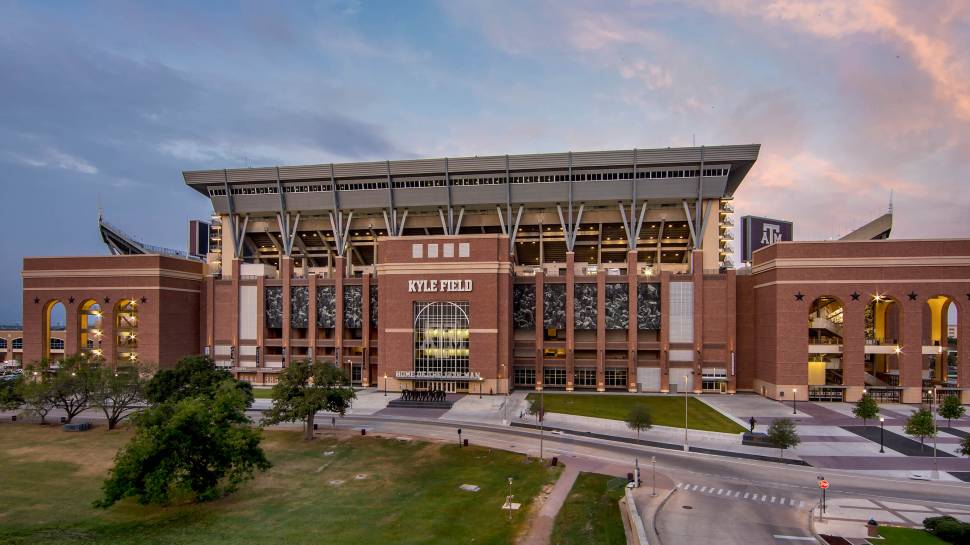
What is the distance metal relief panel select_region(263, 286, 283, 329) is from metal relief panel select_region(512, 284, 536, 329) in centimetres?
4048

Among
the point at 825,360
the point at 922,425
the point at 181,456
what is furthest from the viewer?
the point at 825,360

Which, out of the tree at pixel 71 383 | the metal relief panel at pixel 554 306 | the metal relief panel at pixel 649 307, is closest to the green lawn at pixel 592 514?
the metal relief panel at pixel 554 306

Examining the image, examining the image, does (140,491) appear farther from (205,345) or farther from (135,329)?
(135,329)

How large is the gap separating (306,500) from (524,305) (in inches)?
2058

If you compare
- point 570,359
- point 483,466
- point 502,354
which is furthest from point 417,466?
point 570,359

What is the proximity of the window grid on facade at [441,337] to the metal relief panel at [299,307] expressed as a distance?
22563 millimetres

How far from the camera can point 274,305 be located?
90.5 metres

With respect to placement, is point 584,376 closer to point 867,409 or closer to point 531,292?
point 531,292

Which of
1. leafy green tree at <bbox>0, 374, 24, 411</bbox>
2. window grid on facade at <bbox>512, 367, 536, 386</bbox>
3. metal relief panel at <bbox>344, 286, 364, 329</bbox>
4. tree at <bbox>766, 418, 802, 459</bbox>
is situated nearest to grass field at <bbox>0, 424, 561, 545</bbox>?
leafy green tree at <bbox>0, 374, 24, 411</bbox>

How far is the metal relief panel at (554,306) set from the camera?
83.4 metres

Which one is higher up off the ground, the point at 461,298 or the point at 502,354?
the point at 461,298

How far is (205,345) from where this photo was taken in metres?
91.4

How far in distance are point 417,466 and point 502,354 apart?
1390 inches

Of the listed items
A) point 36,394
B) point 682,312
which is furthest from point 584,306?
point 36,394
